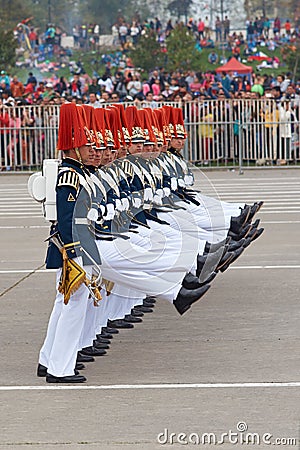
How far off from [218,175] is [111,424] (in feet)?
62.7

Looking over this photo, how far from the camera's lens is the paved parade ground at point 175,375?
263 inches

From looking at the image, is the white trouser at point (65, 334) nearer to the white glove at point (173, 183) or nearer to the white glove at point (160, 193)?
the white glove at point (160, 193)

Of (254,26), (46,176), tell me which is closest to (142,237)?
(46,176)

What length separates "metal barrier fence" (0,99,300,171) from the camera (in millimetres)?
26344

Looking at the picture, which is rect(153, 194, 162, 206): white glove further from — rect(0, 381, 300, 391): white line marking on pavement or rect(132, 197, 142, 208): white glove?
rect(0, 381, 300, 391): white line marking on pavement

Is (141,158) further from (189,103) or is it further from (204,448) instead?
(189,103)

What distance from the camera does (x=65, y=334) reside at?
8.12 metres

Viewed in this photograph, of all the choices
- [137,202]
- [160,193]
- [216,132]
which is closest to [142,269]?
[137,202]

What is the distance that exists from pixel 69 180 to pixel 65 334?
1.08m

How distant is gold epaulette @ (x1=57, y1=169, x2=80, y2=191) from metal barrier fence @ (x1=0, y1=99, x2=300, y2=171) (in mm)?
18036

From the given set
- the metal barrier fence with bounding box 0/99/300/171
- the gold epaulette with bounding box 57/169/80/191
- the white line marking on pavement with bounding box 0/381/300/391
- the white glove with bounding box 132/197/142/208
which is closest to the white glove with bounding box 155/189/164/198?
the white glove with bounding box 132/197/142/208

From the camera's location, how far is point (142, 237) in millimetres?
9117

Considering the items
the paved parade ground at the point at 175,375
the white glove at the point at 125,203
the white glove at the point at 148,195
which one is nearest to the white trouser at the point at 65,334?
the paved parade ground at the point at 175,375

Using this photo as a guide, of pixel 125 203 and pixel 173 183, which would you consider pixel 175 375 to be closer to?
pixel 125 203
